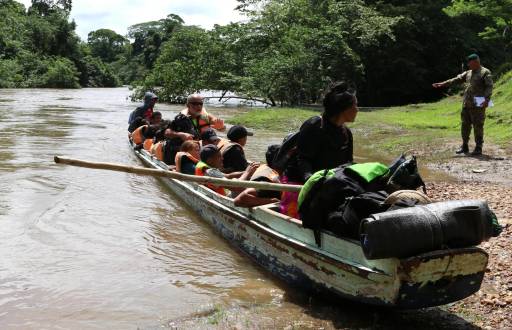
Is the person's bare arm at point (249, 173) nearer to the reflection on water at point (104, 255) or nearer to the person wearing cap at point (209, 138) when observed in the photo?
the reflection on water at point (104, 255)

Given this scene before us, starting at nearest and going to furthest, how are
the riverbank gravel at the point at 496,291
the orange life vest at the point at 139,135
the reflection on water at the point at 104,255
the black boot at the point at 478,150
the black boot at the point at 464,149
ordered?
the riverbank gravel at the point at 496,291 → the reflection on water at the point at 104,255 → the black boot at the point at 478,150 → the black boot at the point at 464,149 → the orange life vest at the point at 139,135

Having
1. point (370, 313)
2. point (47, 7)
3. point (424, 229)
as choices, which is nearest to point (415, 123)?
point (370, 313)

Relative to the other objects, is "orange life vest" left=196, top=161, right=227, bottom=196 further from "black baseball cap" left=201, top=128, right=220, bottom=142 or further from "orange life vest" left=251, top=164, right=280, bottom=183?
"black baseball cap" left=201, top=128, right=220, bottom=142

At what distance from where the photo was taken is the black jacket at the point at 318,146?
15.4 ft

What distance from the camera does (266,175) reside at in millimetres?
5348

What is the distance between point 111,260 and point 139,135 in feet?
20.0

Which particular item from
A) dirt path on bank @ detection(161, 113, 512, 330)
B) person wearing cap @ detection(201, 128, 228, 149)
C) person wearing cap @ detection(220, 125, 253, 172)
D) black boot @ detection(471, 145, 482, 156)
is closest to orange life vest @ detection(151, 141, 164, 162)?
person wearing cap @ detection(201, 128, 228, 149)

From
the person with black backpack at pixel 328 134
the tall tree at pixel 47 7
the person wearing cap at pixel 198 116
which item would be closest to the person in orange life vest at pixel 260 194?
the person with black backpack at pixel 328 134

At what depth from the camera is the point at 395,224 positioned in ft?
11.1

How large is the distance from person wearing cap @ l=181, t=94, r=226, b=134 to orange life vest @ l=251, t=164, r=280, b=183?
3.86 metres

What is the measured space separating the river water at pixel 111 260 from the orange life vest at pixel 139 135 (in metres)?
1.51

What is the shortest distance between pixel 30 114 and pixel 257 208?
58.6 ft

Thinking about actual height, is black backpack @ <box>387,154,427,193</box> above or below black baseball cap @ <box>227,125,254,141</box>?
below

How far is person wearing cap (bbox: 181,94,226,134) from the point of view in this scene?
920 centimetres
